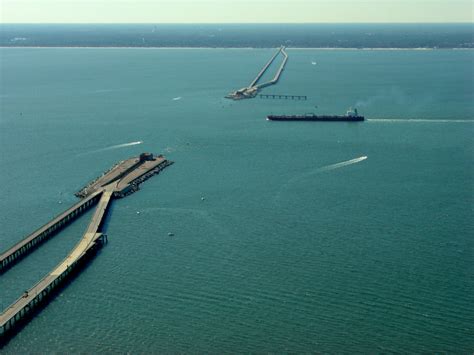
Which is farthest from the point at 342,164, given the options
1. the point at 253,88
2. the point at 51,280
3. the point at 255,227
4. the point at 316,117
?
the point at 253,88

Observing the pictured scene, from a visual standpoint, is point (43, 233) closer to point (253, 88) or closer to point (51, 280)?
point (51, 280)

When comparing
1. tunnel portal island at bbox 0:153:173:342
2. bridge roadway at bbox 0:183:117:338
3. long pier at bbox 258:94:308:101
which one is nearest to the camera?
bridge roadway at bbox 0:183:117:338

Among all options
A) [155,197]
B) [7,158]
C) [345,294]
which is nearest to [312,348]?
[345,294]

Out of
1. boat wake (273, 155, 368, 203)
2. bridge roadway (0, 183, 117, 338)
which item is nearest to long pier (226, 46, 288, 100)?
boat wake (273, 155, 368, 203)

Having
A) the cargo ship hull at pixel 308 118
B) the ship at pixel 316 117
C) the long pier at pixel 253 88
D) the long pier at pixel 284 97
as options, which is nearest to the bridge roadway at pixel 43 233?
the cargo ship hull at pixel 308 118

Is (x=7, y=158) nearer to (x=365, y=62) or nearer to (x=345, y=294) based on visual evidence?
(x=345, y=294)

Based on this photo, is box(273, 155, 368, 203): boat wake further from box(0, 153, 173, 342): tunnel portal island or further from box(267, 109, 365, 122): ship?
box(267, 109, 365, 122): ship

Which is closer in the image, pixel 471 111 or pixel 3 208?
pixel 3 208
